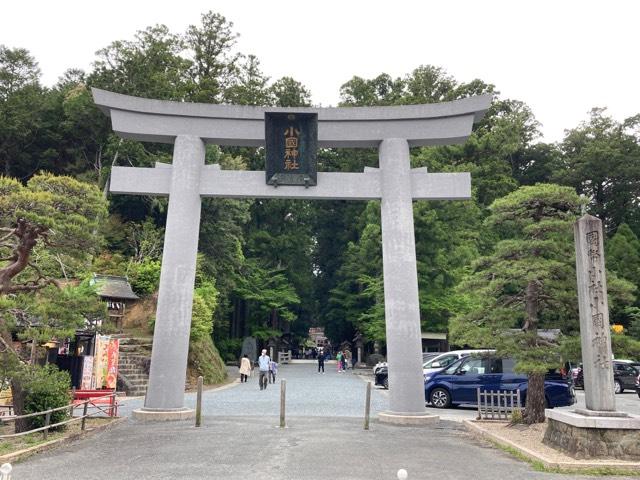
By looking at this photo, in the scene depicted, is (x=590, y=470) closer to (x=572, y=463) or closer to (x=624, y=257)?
(x=572, y=463)

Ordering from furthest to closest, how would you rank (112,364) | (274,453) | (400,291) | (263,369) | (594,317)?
(263,369) < (112,364) < (400,291) < (594,317) < (274,453)

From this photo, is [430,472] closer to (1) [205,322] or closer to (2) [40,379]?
(2) [40,379]

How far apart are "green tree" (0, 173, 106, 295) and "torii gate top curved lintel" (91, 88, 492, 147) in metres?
3.74

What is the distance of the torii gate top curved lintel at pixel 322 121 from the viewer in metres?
13.8

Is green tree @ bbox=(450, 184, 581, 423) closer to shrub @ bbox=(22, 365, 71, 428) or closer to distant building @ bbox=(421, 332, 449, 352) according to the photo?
shrub @ bbox=(22, 365, 71, 428)

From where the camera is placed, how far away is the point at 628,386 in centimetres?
2447

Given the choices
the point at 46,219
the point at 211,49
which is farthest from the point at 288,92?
the point at 46,219

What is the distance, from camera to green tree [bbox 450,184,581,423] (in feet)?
36.6

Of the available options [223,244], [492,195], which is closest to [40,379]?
[223,244]

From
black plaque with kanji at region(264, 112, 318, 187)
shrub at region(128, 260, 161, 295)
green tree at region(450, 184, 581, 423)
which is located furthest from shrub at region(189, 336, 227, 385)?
green tree at region(450, 184, 581, 423)

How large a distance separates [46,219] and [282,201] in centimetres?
3671

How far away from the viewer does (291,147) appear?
13.7 meters

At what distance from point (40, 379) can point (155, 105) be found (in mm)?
7552

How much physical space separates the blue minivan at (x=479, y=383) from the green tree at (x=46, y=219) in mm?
11836
